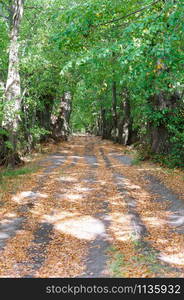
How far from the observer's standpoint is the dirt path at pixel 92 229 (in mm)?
6059

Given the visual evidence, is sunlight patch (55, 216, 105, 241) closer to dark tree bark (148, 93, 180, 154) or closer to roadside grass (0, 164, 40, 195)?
roadside grass (0, 164, 40, 195)

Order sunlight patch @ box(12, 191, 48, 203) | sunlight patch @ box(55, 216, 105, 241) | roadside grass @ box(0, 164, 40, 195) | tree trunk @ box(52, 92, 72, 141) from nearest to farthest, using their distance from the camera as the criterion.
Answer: sunlight patch @ box(55, 216, 105, 241) < sunlight patch @ box(12, 191, 48, 203) < roadside grass @ box(0, 164, 40, 195) < tree trunk @ box(52, 92, 72, 141)

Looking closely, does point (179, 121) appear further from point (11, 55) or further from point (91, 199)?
point (11, 55)

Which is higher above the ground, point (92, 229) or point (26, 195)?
point (26, 195)

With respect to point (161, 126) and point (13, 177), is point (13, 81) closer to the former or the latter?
point (13, 177)

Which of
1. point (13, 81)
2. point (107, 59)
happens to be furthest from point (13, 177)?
point (107, 59)

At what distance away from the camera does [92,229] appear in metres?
8.14

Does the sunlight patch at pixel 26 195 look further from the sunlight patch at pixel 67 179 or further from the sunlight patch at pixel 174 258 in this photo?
the sunlight patch at pixel 174 258

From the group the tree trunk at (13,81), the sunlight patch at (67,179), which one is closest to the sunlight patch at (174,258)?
the sunlight patch at (67,179)

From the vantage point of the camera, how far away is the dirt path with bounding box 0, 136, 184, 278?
239 inches

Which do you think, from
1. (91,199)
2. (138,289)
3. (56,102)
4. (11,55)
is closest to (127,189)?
(91,199)

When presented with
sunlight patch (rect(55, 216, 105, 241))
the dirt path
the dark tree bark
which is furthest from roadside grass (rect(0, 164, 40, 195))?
the dark tree bark

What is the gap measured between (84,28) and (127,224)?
5.33 m

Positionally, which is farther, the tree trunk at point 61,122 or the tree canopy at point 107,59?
the tree trunk at point 61,122
